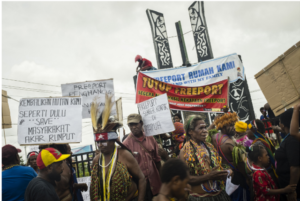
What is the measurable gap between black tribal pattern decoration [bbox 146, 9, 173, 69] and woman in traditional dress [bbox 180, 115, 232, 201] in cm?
804

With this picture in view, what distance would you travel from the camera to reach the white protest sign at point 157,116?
4.11 meters

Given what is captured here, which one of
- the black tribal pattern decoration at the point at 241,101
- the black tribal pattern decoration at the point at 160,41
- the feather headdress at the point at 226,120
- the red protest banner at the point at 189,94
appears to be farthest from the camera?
the black tribal pattern decoration at the point at 160,41

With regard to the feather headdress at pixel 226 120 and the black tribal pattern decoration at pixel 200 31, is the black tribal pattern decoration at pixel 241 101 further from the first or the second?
the feather headdress at pixel 226 120

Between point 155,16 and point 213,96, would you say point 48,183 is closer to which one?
point 213,96

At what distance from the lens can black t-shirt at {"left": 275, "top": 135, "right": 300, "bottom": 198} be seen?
2.75 meters

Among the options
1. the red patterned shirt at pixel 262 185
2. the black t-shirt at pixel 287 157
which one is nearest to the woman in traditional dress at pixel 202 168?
A: the red patterned shirt at pixel 262 185

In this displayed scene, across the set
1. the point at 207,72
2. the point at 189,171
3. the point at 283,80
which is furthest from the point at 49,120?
the point at 207,72

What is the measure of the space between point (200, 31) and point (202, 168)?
28.2 ft

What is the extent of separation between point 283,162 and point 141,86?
456cm

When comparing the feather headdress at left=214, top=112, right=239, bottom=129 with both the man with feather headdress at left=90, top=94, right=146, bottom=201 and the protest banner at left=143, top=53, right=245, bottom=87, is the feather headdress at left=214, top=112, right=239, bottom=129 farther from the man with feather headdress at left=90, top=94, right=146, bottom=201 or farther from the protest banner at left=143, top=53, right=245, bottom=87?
the protest banner at left=143, top=53, right=245, bottom=87

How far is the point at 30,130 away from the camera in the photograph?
3668mm

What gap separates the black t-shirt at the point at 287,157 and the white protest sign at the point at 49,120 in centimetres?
305

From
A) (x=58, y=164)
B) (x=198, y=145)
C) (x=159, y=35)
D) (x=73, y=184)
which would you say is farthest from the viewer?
(x=159, y=35)

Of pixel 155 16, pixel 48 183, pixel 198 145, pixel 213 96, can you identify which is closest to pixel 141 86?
pixel 213 96
